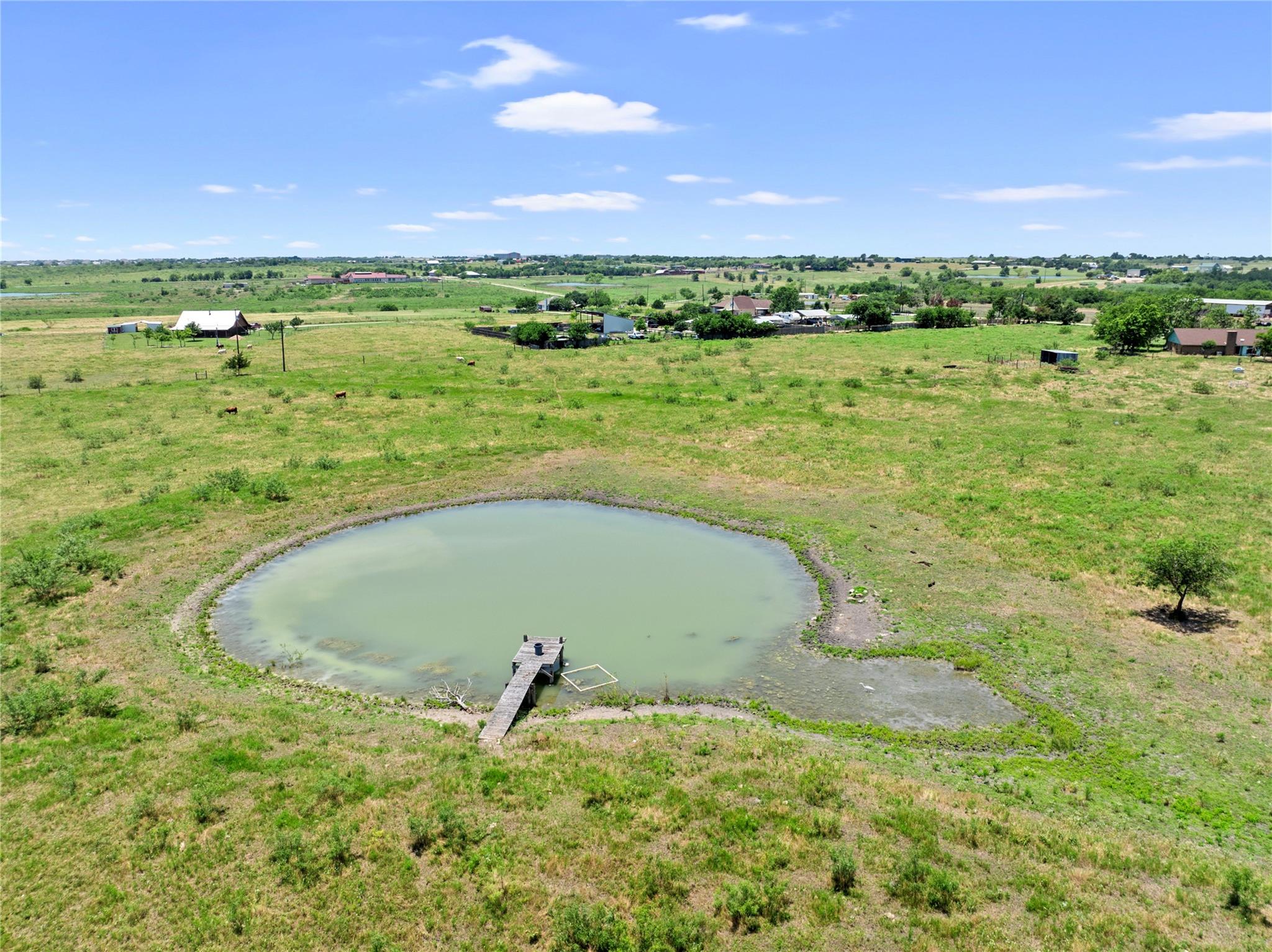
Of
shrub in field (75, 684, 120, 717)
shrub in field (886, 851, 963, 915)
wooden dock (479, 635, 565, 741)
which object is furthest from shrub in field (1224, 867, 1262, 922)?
shrub in field (75, 684, 120, 717)

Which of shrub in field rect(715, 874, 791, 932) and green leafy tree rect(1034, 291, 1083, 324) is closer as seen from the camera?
shrub in field rect(715, 874, 791, 932)

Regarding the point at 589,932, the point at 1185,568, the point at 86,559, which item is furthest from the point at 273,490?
the point at 1185,568

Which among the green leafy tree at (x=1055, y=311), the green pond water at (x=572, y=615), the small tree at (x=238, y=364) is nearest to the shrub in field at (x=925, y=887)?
the green pond water at (x=572, y=615)

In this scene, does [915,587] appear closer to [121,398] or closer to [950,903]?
[950,903]

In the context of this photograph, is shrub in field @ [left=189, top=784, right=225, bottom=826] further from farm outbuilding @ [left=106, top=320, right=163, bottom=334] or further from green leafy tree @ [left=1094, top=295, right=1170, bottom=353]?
farm outbuilding @ [left=106, top=320, right=163, bottom=334]

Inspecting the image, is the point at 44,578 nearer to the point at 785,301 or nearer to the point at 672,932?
the point at 672,932

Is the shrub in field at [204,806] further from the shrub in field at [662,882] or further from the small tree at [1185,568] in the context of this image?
the small tree at [1185,568]

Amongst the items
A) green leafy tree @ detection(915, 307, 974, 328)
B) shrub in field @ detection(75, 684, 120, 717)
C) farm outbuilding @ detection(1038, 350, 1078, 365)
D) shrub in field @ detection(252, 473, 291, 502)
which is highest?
green leafy tree @ detection(915, 307, 974, 328)
